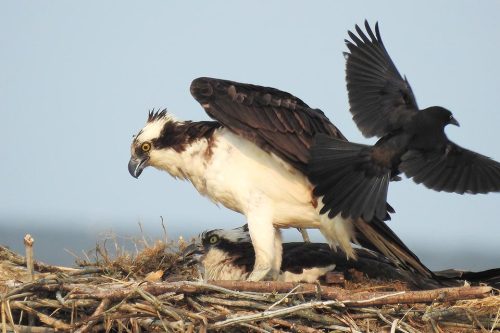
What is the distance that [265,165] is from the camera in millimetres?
8812

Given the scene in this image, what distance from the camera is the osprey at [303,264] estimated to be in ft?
28.7

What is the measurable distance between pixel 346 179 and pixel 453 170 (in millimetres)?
753

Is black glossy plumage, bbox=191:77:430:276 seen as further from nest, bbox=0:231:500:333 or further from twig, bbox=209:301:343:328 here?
twig, bbox=209:301:343:328

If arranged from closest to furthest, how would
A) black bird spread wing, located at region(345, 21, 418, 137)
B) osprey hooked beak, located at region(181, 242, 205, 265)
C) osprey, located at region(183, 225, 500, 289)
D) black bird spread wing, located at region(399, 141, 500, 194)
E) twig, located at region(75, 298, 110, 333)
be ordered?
1. twig, located at region(75, 298, 110, 333)
2. black bird spread wing, located at region(399, 141, 500, 194)
3. osprey, located at region(183, 225, 500, 289)
4. black bird spread wing, located at region(345, 21, 418, 137)
5. osprey hooked beak, located at region(181, 242, 205, 265)

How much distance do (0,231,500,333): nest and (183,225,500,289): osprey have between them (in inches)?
30.8

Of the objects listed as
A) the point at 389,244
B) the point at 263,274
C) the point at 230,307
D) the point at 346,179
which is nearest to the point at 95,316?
the point at 230,307

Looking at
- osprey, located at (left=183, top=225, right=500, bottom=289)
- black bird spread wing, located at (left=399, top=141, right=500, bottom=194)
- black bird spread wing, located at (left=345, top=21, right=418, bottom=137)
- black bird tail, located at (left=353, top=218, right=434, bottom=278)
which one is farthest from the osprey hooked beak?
black bird spread wing, located at (left=399, top=141, right=500, bottom=194)

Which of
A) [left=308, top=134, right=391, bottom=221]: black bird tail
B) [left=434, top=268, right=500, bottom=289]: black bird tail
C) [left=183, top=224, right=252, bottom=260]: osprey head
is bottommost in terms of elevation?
[left=434, top=268, right=500, bottom=289]: black bird tail

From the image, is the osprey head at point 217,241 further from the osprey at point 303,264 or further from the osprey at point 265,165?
the osprey at point 265,165

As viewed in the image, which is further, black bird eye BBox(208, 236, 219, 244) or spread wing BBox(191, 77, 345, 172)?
black bird eye BBox(208, 236, 219, 244)

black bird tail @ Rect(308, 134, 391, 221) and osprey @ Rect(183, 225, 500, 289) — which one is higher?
black bird tail @ Rect(308, 134, 391, 221)

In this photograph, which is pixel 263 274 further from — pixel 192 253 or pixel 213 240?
pixel 192 253

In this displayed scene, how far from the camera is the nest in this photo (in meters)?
7.27

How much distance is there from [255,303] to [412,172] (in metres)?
1.59
